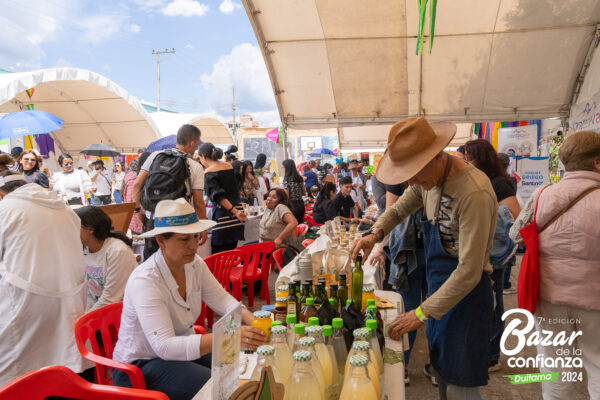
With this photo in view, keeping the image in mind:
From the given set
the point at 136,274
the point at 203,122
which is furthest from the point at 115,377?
the point at 203,122

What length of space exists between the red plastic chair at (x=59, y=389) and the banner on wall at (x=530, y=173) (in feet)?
25.6

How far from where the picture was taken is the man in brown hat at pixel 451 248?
68.1 inches

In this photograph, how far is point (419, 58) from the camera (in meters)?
6.82

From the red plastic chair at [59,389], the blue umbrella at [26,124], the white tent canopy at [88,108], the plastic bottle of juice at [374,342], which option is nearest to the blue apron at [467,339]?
the plastic bottle of juice at [374,342]

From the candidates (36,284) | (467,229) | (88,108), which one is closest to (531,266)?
(467,229)

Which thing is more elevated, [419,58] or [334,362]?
[419,58]

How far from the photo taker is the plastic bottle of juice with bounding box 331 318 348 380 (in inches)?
53.2

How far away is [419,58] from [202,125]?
18464 mm

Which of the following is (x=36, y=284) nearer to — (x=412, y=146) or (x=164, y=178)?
(x=164, y=178)

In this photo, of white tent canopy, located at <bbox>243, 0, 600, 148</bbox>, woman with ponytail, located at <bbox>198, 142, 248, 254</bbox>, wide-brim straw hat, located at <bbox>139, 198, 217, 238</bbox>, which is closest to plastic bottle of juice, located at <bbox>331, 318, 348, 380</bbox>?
wide-brim straw hat, located at <bbox>139, 198, 217, 238</bbox>

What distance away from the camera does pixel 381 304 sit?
2.18 meters

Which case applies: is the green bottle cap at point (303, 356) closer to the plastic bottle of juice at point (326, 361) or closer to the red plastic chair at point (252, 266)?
the plastic bottle of juice at point (326, 361)

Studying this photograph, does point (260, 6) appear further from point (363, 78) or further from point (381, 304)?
point (381, 304)

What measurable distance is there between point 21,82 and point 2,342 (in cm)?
934
